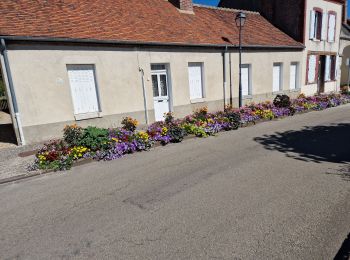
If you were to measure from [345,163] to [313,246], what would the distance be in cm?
347

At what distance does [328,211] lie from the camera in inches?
144

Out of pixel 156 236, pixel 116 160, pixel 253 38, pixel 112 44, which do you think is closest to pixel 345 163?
pixel 156 236

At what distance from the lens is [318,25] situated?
17.4m

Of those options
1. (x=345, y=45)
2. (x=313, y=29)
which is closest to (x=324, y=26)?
(x=313, y=29)

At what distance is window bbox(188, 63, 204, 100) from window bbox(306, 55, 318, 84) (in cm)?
938

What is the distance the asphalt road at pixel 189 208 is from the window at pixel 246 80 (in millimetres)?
7849

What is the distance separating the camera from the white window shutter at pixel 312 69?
17422 millimetres

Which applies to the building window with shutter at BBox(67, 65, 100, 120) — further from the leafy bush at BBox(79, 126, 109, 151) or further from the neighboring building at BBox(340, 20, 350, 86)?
the neighboring building at BBox(340, 20, 350, 86)

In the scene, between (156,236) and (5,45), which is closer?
(156,236)

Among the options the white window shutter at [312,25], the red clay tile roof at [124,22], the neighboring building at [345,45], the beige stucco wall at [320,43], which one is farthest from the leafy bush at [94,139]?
the neighboring building at [345,45]

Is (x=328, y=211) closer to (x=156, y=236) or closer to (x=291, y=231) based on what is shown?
(x=291, y=231)

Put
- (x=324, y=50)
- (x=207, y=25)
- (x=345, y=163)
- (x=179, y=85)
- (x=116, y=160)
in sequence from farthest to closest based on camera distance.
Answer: (x=324, y=50) → (x=207, y=25) → (x=179, y=85) → (x=116, y=160) → (x=345, y=163)

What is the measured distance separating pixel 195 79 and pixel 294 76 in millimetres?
8750

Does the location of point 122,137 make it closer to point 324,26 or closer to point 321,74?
point 324,26
